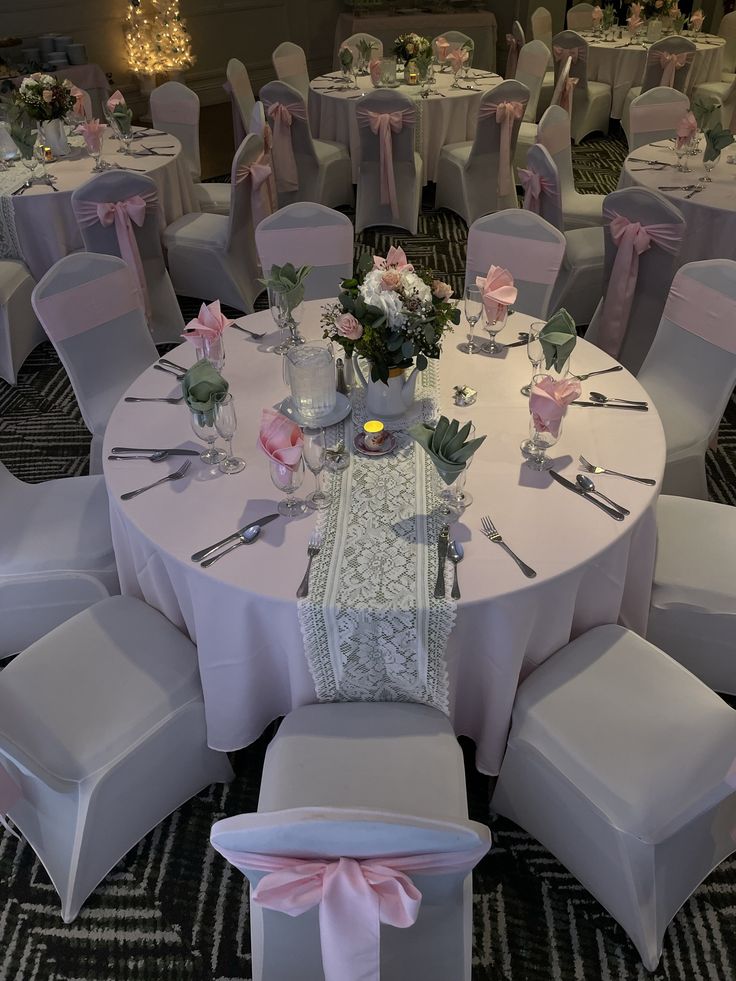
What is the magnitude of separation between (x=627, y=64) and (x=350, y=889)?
24.4 ft

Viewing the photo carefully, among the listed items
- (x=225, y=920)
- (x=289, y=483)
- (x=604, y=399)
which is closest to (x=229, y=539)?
(x=289, y=483)

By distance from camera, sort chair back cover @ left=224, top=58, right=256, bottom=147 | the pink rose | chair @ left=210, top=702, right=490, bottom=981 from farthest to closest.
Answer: chair back cover @ left=224, top=58, right=256, bottom=147 → the pink rose → chair @ left=210, top=702, right=490, bottom=981

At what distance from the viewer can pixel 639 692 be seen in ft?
5.33

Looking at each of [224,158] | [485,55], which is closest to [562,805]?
[224,158]

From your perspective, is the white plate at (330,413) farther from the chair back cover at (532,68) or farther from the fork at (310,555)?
the chair back cover at (532,68)

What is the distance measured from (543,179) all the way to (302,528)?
8.67 ft

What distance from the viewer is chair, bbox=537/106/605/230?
376 centimetres

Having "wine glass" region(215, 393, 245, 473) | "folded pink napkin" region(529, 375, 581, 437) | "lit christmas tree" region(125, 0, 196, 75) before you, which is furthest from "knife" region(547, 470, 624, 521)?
"lit christmas tree" region(125, 0, 196, 75)

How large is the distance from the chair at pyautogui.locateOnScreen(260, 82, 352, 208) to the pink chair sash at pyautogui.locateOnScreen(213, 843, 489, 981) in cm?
469

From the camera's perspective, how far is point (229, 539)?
1591 mm

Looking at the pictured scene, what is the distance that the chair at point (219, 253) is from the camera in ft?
12.4

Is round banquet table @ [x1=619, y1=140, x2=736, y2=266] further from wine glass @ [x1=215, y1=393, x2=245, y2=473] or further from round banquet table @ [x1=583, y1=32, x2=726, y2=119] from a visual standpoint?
round banquet table @ [x1=583, y1=32, x2=726, y2=119]

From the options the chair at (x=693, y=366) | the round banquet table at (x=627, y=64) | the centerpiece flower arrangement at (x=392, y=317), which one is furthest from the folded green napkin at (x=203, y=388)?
the round banquet table at (x=627, y=64)

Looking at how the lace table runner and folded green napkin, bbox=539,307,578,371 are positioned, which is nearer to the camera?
the lace table runner
